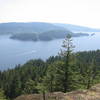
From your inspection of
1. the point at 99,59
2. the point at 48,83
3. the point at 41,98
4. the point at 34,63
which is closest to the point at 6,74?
the point at 34,63

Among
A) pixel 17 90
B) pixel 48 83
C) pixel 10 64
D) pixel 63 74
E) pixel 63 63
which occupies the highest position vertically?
pixel 63 63

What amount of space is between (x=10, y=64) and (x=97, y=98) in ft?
381

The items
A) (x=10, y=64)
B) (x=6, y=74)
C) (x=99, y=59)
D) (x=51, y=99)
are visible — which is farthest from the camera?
(x=10, y=64)

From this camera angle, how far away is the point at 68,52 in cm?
2033

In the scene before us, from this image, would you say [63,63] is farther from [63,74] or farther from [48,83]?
[48,83]

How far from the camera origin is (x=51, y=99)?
1207 centimetres

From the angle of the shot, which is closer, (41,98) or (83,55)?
(41,98)

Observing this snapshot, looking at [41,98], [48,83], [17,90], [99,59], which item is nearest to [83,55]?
[99,59]

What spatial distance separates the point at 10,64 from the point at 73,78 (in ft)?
352

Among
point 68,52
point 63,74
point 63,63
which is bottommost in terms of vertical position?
point 63,74

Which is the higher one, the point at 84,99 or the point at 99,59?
the point at 84,99

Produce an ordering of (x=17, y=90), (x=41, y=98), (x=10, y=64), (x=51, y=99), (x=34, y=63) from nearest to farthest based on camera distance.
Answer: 1. (x=51, y=99)
2. (x=41, y=98)
3. (x=17, y=90)
4. (x=34, y=63)
5. (x=10, y=64)

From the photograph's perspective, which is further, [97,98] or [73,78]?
[73,78]

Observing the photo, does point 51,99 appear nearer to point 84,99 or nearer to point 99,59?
point 84,99
